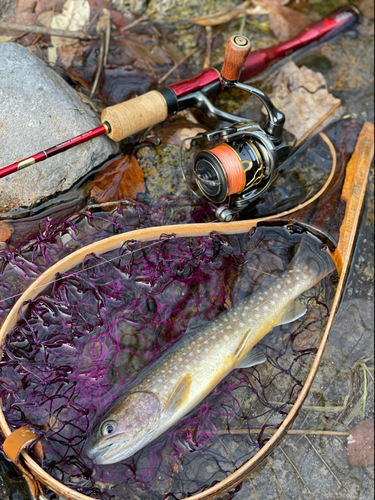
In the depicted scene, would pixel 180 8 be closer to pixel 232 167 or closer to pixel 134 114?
pixel 134 114

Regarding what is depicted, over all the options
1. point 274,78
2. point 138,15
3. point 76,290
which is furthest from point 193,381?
point 138,15

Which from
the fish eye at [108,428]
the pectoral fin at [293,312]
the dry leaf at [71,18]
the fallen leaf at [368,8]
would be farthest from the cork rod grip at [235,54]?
the fallen leaf at [368,8]

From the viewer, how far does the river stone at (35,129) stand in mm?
2627

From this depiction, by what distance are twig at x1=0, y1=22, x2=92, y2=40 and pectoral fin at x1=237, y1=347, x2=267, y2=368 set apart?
9.20ft

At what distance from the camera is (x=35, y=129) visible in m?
2.67

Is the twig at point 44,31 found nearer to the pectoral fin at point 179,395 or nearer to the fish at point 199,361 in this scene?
the fish at point 199,361

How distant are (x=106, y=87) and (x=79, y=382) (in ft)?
7.25

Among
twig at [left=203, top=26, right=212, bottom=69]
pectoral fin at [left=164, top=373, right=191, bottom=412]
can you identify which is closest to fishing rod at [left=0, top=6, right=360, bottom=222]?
twig at [left=203, top=26, right=212, bottom=69]

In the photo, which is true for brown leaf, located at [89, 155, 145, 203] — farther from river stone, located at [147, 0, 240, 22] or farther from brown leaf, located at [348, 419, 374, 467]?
brown leaf, located at [348, 419, 374, 467]

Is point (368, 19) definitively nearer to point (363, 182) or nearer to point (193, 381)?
point (363, 182)

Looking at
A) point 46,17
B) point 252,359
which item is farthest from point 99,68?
point 252,359

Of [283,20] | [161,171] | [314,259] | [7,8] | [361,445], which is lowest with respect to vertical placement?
[361,445]

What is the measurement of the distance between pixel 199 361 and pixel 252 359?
38 centimetres

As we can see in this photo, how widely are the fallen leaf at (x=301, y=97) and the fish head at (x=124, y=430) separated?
2.35m
